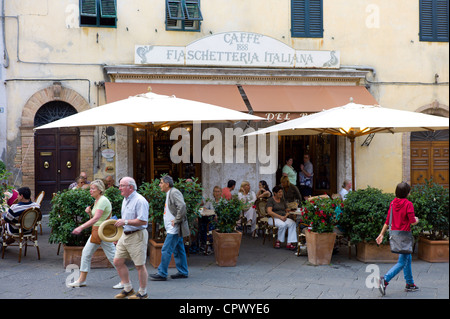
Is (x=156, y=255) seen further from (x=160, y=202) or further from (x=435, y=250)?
(x=435, y=250)

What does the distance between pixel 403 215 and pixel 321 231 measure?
2.11 meters

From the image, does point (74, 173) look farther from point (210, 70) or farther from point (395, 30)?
point (395, 30)

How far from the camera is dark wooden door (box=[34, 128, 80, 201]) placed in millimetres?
13414

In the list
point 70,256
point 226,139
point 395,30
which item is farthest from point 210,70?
point 70,256

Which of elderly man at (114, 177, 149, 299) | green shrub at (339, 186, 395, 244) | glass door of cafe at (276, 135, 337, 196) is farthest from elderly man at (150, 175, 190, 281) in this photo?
glass door of cafe at (276, 135, 337, 196)

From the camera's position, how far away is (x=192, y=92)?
13.4 metres

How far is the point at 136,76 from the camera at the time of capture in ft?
44.0

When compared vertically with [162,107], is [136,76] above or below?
above

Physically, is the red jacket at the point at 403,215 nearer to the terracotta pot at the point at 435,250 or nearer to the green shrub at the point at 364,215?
the green shrub at the point at 364,215

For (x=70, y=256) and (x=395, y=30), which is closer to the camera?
(x=70, y=256)

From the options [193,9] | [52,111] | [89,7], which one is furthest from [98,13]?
[52,111]

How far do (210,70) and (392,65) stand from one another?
5.09 metres

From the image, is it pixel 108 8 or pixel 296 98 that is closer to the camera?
pixel 108 8
